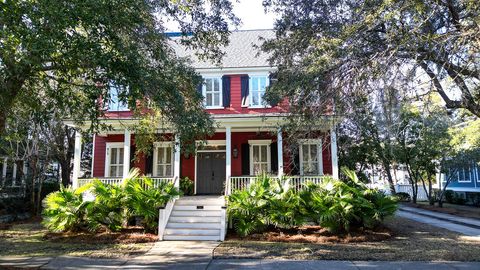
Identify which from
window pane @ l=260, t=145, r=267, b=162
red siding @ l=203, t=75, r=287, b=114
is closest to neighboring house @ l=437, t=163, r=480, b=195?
window pane @ l=260, t=145, r=267, b=162

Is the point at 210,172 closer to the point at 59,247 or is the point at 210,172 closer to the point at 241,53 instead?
the point at 241,53

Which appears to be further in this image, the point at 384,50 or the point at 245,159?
the point at 245,159

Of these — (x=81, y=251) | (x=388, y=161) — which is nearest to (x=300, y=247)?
(x=81, y=251)

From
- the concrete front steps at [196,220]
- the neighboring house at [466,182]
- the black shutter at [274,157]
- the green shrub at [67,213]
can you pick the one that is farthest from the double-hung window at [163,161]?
the neighboring house at [466,182]

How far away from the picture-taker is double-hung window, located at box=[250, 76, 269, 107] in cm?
1716

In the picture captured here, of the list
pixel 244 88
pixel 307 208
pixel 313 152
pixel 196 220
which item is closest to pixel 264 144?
pixel 313 152

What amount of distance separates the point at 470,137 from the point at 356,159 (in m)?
7.42

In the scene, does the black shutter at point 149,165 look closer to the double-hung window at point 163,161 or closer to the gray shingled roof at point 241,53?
the double-hung window at point 163,161

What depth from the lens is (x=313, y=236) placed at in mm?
11539

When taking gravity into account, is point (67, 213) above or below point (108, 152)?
below

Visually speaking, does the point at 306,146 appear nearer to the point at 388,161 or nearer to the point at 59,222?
the point at 59,222

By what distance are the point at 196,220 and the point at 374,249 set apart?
5.60m

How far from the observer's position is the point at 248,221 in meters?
11.9

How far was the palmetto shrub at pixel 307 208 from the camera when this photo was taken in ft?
38.4
